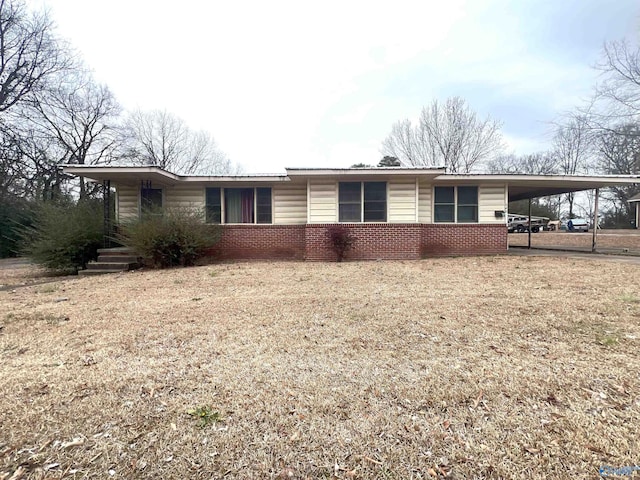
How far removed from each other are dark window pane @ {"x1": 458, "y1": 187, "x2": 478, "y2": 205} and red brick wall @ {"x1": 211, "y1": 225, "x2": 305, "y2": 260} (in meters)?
5.83

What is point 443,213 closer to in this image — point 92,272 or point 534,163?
point 92,272

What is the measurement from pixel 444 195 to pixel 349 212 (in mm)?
3608

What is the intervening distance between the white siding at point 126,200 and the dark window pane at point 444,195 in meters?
10.6

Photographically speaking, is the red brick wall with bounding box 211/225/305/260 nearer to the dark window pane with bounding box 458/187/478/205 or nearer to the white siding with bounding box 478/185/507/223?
the dark window pane with bounding box 458/187/478/205

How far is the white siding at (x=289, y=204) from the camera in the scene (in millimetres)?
10969

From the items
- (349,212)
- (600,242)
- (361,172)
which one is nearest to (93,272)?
(349,212)

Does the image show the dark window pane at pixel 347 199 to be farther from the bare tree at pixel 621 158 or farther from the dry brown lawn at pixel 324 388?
the bare tree at pixel 621 158

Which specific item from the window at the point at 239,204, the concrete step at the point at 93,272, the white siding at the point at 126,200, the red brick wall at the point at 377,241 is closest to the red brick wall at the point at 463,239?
the red brick wall at the point at 377,241

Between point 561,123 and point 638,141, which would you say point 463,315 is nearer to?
point 561,123

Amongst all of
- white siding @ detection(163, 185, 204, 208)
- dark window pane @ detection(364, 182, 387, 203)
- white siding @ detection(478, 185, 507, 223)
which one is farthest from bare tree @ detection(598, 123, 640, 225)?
white siding @ detection(163, 185, 204, 208)

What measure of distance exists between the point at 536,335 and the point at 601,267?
6.53 meters

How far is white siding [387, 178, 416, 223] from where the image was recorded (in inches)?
405

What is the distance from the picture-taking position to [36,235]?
975cm

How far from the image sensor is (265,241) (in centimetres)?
1091
